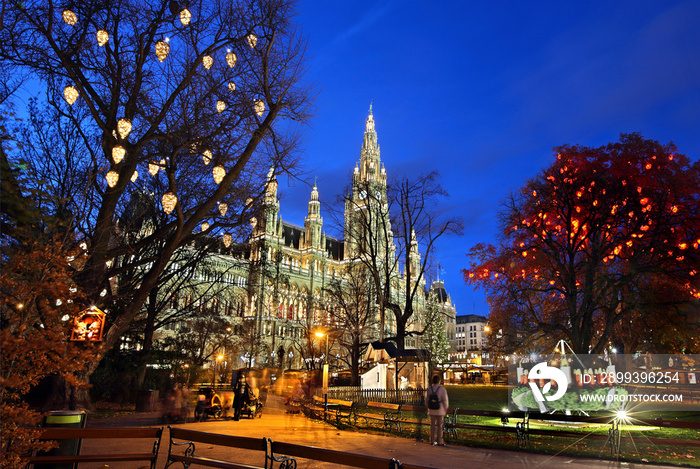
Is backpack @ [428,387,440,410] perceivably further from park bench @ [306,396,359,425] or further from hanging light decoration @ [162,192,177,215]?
hanging light decoration @ [162,192,177,215]

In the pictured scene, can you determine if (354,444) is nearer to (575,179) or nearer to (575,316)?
(575,316)

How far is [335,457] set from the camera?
5.04 m

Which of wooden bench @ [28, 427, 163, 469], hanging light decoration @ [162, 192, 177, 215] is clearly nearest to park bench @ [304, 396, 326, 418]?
hanging light decoration @ [162, 192, 177, 215]

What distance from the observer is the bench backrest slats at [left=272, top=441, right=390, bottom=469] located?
15.3 ft

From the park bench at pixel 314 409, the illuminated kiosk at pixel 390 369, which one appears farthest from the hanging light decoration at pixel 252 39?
the illuminated kiosk at pixel 390 369

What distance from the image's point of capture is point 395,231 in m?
27.0

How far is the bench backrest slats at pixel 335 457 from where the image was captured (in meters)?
4.66

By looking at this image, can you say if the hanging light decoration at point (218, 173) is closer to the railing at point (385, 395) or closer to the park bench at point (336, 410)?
the park bench at point (336, 410)

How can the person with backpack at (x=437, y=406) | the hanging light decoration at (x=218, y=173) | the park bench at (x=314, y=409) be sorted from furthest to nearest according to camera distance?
the park bench at (x=314, y=409)
the hanging light decoration at (x=218, y=173)
the person with backpack at (x=437, y=406)

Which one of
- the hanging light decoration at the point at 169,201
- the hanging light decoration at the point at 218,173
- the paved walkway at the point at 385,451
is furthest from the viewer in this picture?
the hanging light decoration at the point at 218,173

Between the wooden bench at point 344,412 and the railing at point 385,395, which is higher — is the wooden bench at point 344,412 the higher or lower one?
the lower one

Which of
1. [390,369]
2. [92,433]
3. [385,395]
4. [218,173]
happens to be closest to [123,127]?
[218,173]

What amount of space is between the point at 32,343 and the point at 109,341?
6.73 metres

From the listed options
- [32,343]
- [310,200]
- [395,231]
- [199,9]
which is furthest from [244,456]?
[310,200]
